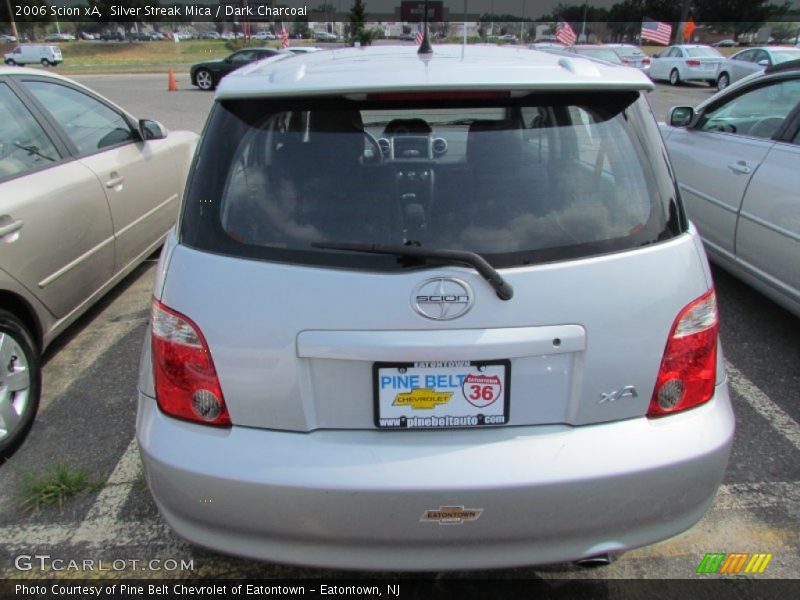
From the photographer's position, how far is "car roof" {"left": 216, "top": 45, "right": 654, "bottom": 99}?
170 centimetres

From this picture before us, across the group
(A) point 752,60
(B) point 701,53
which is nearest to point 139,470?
(A) point 752,60

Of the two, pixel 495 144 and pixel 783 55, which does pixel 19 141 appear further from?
pixel 783 55

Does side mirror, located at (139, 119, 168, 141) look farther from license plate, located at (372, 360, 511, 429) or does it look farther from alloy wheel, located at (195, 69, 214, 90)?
alloy wheel, located at (195, 69, 214, 90)

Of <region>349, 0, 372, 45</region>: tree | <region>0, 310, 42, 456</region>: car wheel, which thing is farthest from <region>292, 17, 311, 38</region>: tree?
<region>0, 310, 42, 456</region>: car wheel

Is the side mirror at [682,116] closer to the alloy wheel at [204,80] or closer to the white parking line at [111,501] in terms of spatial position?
the white parking line at [111,501]

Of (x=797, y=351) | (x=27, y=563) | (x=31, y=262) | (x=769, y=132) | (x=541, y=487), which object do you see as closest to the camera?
(x=541, y=487)

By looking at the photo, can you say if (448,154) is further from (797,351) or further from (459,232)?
(797,351)

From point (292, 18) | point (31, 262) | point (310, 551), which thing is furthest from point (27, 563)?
point (292, 18)

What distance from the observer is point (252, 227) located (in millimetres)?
1723

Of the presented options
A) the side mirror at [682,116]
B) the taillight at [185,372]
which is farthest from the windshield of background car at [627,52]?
the taillight at [185,372]

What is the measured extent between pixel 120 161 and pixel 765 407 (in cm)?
418

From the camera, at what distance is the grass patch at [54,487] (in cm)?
255

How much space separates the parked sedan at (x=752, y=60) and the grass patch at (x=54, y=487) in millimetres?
20022

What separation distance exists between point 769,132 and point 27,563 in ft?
15.4
